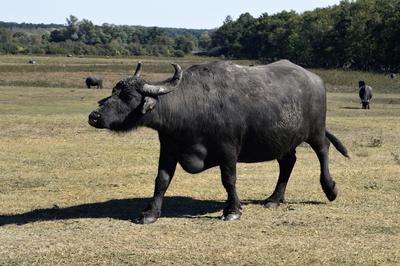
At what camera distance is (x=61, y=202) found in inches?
506

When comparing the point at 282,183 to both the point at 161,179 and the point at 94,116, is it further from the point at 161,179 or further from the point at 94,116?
the point at 94,116

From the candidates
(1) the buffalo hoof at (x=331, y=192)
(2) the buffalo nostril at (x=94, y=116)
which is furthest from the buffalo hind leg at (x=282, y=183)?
(2) the buffalo nostril at (x=94, y=116)

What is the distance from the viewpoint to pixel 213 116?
10.9 metres

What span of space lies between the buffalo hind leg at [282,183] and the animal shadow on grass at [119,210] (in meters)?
0.92

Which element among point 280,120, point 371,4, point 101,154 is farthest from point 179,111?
point 371,4

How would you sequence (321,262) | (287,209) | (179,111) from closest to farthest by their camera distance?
(321,262) → (179,111) → (287,209)

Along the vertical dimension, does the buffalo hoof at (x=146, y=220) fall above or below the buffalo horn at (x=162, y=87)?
below

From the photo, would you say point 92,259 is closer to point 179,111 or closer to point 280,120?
point 179,111

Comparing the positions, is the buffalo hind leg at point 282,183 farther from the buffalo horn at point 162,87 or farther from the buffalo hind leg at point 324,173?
the buffalo horn at point 162,87

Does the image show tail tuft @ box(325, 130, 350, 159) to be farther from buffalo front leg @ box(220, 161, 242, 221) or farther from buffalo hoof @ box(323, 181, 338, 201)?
buffalo front leg @ box(220, 161, 242, 221)

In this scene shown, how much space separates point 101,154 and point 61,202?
20.6 feet

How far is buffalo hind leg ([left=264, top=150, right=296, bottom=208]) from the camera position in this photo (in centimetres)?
1227

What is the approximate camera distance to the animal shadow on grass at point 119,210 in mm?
11359

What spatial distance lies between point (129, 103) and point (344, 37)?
303 feet
